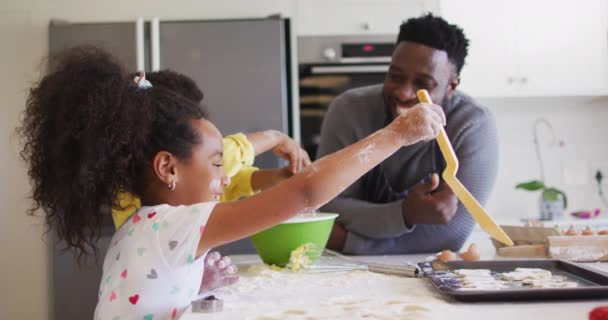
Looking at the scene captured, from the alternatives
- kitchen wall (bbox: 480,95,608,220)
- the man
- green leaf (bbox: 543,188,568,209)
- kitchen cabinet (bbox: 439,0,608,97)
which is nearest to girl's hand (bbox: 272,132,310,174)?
the man

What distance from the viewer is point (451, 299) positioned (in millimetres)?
773

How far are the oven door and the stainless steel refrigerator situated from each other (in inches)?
5.3

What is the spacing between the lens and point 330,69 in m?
2.65

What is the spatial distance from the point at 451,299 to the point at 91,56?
25.4 inches

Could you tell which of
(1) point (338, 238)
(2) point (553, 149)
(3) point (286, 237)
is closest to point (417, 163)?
(1) point (338, 238)

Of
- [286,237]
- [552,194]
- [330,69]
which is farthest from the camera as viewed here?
[552,194]

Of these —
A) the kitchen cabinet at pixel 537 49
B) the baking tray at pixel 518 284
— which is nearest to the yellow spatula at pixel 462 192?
the baking tray at pixel 518 284

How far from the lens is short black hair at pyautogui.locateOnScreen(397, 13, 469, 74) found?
1398 mm

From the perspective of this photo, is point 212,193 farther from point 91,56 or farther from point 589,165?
point 589,165

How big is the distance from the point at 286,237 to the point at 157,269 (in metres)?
0.35

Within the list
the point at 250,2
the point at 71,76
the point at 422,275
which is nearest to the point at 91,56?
the point at 71,76

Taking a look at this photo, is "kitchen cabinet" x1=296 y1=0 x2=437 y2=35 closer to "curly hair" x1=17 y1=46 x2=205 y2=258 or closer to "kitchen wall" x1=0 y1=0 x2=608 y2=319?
"kitchen wall" x1=0 y1=0 x2=608 y2=319

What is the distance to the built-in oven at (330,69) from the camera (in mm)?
2658

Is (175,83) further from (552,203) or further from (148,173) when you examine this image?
(552,203)
